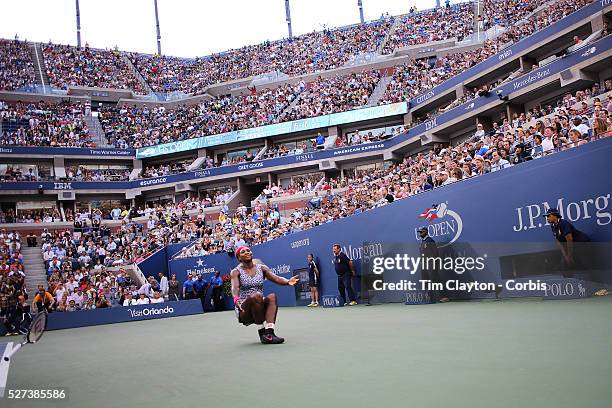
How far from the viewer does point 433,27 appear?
5016 cm

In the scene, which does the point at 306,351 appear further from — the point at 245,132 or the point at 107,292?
the point at 245,132

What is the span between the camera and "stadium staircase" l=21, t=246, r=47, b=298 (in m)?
32.4

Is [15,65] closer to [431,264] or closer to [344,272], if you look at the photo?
[344,272]

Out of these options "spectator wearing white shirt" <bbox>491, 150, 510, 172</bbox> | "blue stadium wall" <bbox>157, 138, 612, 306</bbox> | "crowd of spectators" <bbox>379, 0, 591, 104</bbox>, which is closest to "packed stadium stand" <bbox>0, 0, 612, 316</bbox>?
"crowd of spectators" <bbox>379, 0, 591, 104</bbox>

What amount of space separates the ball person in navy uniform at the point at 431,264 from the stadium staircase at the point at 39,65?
5094 cm

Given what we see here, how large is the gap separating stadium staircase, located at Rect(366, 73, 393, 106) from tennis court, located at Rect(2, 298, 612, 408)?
36.6 m

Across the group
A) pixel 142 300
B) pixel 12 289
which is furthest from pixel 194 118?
pixel 142 300

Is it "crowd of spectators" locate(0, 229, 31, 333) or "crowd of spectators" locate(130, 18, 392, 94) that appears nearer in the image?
"crowd of spectators" locate(0, 229, 31, 333)

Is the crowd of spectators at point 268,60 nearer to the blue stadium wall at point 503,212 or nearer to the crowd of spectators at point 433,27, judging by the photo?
the crowd of spectators at point 433,27

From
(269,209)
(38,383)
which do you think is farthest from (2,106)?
(38,383)

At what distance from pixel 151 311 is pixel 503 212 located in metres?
15.5

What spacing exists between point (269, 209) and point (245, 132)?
11953mm

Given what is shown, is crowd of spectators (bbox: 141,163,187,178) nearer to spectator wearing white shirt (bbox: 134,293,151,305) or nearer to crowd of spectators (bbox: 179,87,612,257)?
crowd of spectators (bbox: 179,87,612,257)

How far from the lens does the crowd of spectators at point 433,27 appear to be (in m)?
47.2
